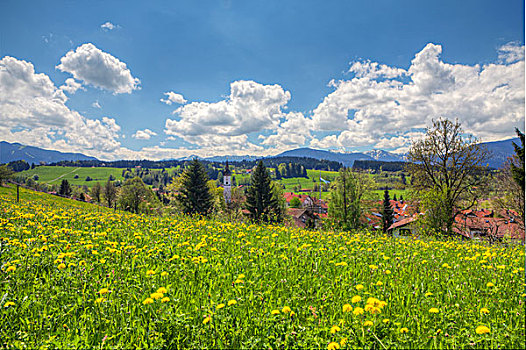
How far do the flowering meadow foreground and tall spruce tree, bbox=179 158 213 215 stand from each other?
115 ft

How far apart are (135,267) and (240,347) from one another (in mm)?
2453

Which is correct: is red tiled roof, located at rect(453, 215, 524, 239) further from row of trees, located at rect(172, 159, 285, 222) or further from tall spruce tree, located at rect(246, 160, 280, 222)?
tall spruce tree, located at rect(246, 160, 280, 222)

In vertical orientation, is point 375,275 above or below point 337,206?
above

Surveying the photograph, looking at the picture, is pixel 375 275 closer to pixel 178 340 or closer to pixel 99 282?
pixel 178 340

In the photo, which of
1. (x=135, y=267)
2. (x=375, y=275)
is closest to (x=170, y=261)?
(x=135, y=267)

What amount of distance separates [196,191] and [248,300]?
38312 millimetres

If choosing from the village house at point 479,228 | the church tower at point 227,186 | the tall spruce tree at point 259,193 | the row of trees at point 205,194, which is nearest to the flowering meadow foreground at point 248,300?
the village house at point 479,228

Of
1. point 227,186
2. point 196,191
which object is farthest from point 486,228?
point 227,186

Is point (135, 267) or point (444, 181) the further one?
point (444, 181)

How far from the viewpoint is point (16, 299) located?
2.95 m

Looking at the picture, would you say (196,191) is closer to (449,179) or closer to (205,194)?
(205,194)

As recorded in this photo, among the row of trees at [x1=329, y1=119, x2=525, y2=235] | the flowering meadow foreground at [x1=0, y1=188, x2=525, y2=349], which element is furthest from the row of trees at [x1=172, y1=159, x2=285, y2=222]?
the flowering meadow foreground at [x1=0, y1=188, x2=525, y2=349]

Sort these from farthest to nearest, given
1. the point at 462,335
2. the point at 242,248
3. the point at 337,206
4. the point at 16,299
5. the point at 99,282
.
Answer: the point at 337,206, the point at 242,248, the point at 99,282, the point at 16,299, the point at 462,335

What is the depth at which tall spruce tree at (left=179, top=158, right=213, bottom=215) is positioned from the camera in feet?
130
